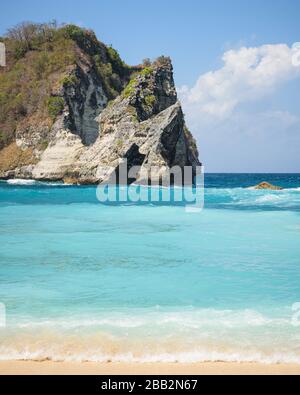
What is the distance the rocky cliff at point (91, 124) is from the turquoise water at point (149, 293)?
33.7 meters

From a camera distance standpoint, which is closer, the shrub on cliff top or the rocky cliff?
the rocky cliff

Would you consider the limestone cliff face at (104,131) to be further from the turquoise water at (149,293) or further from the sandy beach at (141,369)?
the sandy beach at (141,369)

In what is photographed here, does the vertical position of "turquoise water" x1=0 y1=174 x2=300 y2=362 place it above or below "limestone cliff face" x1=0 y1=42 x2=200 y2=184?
below

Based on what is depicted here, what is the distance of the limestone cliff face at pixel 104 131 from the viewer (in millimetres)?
50188

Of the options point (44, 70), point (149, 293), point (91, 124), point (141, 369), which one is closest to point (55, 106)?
point (91, 124)

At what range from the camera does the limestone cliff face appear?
50188 mm

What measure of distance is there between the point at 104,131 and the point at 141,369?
5158 cm

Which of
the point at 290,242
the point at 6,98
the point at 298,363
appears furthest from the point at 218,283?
the point at 6,98

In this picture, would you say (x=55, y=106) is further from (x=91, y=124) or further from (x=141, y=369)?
(x=141, y=369)

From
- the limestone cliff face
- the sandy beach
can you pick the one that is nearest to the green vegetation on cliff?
the limestone cliff face

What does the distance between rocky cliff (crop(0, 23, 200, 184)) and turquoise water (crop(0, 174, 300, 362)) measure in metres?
33.7

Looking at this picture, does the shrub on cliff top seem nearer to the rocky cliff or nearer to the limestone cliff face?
the rocky cliff

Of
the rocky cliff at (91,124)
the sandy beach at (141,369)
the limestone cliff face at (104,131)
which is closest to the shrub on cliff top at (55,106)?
the rocky cliff at (91,124)

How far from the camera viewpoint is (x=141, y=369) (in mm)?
4949
